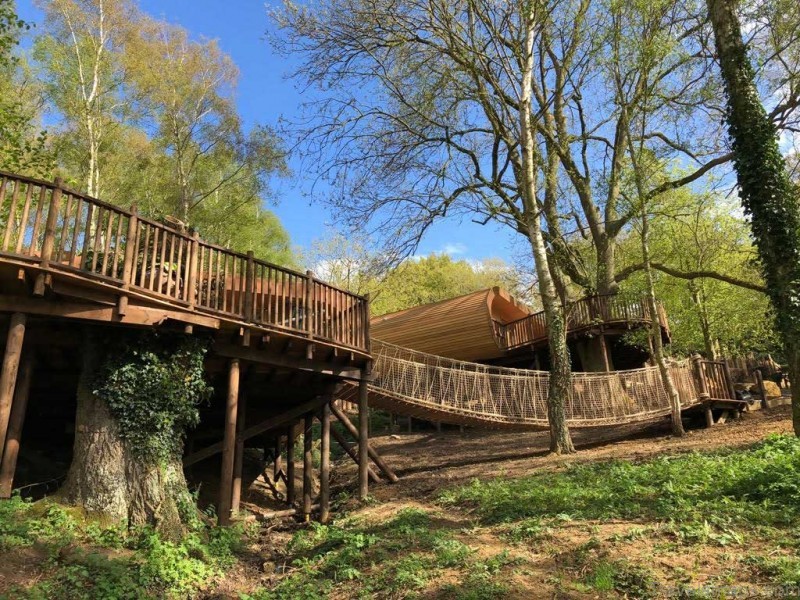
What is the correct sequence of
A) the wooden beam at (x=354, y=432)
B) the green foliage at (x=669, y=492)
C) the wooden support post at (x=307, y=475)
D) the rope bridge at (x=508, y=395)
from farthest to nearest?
the rope bridge at (x=508, y=395) → the wooden beam at (x=354, y=432) → the wooden support post at (x=307, y=475) → the green foliage at (x=669, y=492)

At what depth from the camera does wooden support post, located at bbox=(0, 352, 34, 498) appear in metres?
5.52

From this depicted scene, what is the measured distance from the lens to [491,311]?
18.6 meters

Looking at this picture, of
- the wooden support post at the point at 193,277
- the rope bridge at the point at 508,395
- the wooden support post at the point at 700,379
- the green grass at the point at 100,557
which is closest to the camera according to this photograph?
the green grass at the point at 100,557

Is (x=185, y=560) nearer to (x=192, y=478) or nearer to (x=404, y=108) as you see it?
(x=192, y=478)

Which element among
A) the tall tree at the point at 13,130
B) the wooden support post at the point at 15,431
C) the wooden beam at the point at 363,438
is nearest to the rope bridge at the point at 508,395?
the wooden beam at the point at 363,438

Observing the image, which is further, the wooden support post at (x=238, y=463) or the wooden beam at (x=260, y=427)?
the wooden beam at (x=260, y=427)

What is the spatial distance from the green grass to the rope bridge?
5.26 metres

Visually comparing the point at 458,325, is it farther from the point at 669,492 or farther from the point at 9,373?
the point at 9,373

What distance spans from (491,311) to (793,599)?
15.4m

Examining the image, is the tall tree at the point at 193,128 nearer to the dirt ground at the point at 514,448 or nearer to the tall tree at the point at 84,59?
the tall tree at the point at 84,59

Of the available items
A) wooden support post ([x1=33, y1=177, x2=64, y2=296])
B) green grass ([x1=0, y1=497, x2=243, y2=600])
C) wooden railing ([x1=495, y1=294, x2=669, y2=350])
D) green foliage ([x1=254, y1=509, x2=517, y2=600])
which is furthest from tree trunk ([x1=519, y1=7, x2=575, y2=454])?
wooden support post ([x1=33, y1=177, x2=64, y2=296])

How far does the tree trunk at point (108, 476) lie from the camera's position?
5965mm

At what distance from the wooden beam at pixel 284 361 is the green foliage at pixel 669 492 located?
2728mm

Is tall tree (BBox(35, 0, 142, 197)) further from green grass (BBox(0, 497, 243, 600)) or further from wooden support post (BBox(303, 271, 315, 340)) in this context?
green grass (BBox(0, 497, 243, 600))
